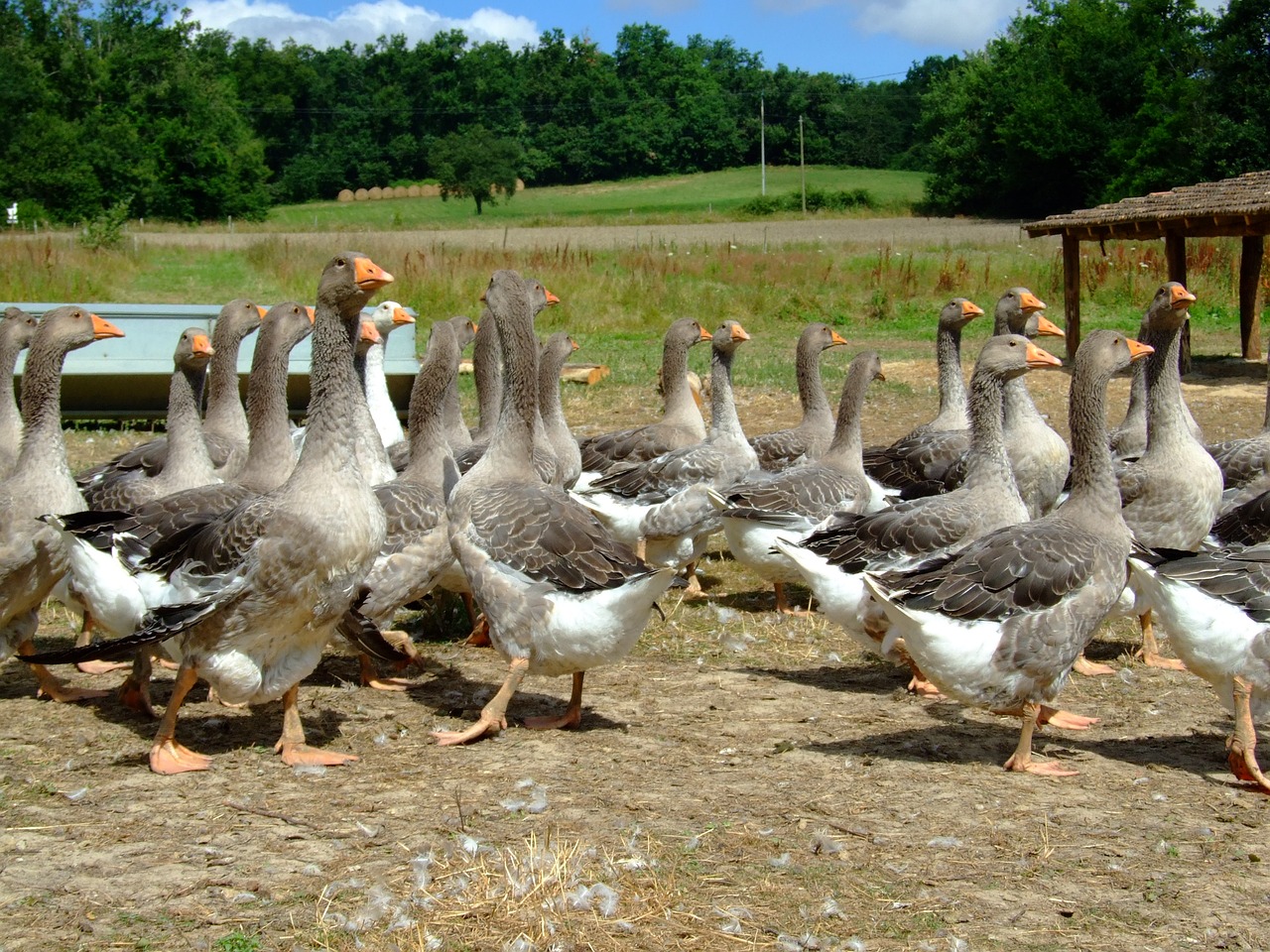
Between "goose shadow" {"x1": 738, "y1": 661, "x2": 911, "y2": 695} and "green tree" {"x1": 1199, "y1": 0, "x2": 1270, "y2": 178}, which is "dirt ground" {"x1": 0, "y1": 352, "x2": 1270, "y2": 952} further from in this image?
"green tree" {"x1": 1199, "y1": 0, "x2": 1270, "y2": 178}

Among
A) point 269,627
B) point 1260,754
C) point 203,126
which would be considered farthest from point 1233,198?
point 203,126

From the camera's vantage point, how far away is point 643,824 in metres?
4.69

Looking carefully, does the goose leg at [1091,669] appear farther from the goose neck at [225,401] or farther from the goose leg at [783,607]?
the goose neck at [225,401]

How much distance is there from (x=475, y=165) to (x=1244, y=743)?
7249 centimetres

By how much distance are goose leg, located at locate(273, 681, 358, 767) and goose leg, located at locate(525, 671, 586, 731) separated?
0.93 m

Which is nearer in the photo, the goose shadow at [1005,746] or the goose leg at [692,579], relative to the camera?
the goose shadow at [1005,746]

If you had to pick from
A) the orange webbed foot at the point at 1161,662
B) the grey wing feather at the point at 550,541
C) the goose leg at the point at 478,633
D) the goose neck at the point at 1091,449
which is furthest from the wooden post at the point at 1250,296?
the grey wing feather at the point at 550,541

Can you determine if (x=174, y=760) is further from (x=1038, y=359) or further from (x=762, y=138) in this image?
(x=762, y=138)

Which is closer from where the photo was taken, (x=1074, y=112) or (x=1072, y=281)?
(x=1072, y=281)

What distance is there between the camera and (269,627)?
17.5 feet

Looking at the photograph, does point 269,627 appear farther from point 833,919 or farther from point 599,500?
point 599,500

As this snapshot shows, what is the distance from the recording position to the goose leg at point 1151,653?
740cm

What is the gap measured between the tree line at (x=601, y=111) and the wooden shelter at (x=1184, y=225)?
2576 cm

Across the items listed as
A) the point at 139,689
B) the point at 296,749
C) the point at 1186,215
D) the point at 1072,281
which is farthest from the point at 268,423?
the point at 1072,281
